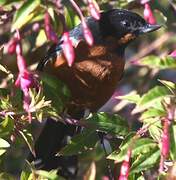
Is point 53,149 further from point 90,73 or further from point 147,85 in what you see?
point 147,85

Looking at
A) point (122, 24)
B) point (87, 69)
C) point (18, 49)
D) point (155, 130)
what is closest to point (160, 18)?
point (122, 24)

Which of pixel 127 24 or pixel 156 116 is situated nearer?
pixel 156 116

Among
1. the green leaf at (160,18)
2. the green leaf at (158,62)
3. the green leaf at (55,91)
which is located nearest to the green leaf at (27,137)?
the green leaf at (55,91)

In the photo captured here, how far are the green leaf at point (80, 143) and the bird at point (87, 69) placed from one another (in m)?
0.43

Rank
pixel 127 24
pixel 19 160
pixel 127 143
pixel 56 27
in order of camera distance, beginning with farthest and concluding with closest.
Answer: pixel 19 160
pixel 127 24
pixel 56 27
pixel 127 143

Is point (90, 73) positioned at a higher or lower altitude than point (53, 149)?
higher

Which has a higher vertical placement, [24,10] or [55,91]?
[24,10]

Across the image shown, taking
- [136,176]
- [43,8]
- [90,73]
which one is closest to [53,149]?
[90,73]

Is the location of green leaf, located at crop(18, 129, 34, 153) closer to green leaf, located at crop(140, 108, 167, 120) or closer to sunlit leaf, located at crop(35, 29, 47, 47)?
green leaf, located at crop(140, 108, 167, 120)

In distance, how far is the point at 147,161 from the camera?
2.25 metres

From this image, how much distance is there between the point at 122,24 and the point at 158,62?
162 cm

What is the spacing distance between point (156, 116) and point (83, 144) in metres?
0.54

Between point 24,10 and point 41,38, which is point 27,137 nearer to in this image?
point 24,10

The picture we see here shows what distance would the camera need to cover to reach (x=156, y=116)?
83.5 inches
